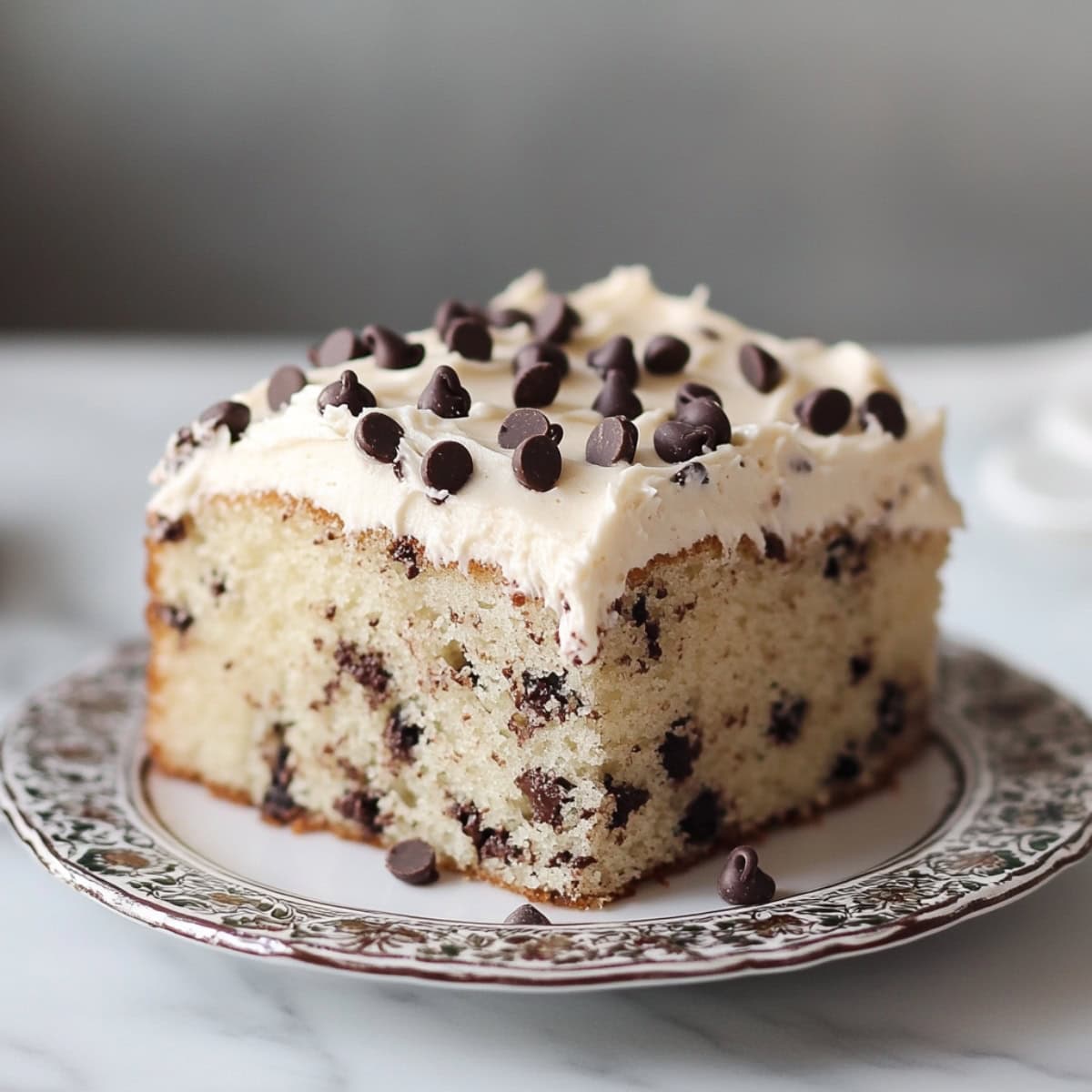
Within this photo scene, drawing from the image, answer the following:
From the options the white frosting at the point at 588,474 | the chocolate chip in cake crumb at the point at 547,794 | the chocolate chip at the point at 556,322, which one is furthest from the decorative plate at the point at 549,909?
the chocolate chip at the point at 556,322

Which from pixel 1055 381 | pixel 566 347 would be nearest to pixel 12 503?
pixel 566 347

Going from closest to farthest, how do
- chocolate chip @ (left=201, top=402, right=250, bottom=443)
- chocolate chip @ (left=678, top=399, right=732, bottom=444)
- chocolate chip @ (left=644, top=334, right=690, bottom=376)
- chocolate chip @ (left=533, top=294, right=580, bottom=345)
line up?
chocolate chip @ (left=678, top=399, right=732, bottom=444) → chocolate chip @ (left=201, top=402, right=250, bottom=443) → chocolate chip @ (left=644, top=334, right=690, bottom=376) → chocolate chip @ (left=533, top=294, right=580, bottom=345)

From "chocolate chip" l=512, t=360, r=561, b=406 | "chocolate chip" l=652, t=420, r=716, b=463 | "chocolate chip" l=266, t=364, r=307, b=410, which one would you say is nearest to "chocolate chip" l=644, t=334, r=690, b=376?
"chocolate chip" l=512, t=360, r=561, b=406

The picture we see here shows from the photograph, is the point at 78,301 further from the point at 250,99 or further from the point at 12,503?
the point at 12,503

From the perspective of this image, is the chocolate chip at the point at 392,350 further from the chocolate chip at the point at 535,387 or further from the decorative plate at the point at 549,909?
the decorative plate at the point at 549,909

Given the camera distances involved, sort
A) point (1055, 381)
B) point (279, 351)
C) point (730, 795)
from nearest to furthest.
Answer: point (730, 795) < point (1055, 381) < point (279, 351)

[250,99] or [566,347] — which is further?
[250,99]

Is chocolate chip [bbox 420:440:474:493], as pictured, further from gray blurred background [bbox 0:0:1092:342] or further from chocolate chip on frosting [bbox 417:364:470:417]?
gray blurred background [bbox 0:0:1092:342]
